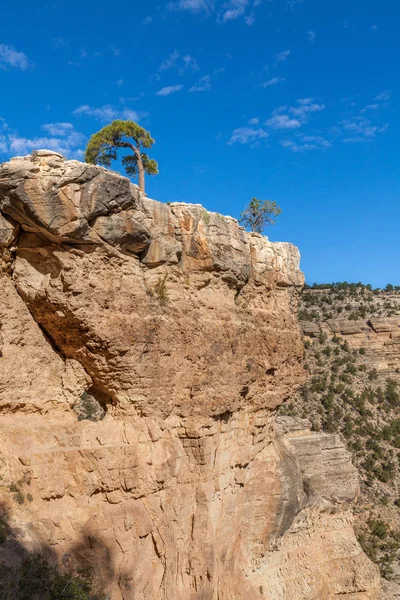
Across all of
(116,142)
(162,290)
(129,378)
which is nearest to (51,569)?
(129,378)

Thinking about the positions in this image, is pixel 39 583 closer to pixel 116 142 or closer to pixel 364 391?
pixel 116 142

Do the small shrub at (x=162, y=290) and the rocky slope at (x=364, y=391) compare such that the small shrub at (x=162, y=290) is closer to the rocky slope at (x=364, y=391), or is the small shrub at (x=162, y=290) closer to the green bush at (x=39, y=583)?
the green bush at (x=39, y=583)

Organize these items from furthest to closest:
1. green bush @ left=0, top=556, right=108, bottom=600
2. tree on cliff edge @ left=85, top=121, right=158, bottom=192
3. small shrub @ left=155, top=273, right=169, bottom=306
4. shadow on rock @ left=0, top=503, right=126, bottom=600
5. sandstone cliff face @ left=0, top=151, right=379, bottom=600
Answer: tree on cliff edge @ left=85, top=121, right=158, bottom=192
small shrub @ left=155, top=273, right=169, bottom=306
sandstone cliff face @ left=0, top=151, right=379, bottom=600
shadow on rock @ left=0, top=503, right=126, bottom=600
green bush @ left=0, top=556, right=108, bottom=600

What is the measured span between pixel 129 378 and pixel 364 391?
101ft

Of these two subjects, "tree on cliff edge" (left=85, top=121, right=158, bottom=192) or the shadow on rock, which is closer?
the shadow on rock

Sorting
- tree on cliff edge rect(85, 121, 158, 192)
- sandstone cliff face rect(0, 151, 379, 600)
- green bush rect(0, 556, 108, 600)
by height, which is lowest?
green bush rect(0, 556, 108, 600)

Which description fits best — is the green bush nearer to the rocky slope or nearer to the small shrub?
the small shrub

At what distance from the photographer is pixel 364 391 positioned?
3591cm

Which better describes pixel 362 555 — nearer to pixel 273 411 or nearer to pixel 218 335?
pixel 273 411

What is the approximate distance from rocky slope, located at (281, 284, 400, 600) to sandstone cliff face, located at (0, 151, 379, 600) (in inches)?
579

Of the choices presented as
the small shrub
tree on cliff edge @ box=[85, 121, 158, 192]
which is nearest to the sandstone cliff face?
the small shrub

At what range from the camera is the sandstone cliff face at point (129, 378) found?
7961 mm

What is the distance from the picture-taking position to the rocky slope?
2606 cm

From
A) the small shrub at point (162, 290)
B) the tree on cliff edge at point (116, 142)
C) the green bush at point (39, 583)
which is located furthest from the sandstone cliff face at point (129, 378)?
the tree on cliff edge at point (116, 142)
